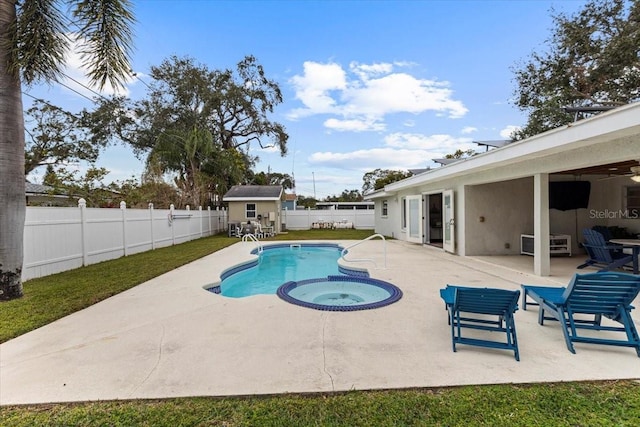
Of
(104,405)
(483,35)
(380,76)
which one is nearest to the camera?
(104,405)

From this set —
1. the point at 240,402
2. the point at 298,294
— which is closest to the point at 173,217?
the point at 298,294

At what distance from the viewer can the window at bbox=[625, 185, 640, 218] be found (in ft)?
29.2

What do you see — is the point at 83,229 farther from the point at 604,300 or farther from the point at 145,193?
the point at 604,300

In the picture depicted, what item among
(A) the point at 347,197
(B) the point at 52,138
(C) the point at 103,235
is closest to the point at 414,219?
(C) the point at 103,235

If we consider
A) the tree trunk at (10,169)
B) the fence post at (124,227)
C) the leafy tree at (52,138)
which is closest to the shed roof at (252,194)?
the fence post at (124,227)

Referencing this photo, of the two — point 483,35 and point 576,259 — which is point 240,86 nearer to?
point 483,35

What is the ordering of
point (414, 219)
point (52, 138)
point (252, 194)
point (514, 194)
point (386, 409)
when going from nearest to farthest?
point (386, 409)
point (514, 194)
point (414, 219)
point (52, 138)
point (252, 194)

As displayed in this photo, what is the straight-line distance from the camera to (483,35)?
40.0 feet

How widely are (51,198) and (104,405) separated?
1790 centimetres

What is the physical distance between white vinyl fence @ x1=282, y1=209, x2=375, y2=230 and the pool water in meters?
10.3

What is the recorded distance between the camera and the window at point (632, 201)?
29.2 ft

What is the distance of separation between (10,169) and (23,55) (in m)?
2.01

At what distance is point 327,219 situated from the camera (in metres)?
25.1

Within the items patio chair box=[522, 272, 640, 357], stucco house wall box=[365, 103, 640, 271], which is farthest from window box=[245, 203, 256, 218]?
patio chair box=[522, 272, 640, 357]
